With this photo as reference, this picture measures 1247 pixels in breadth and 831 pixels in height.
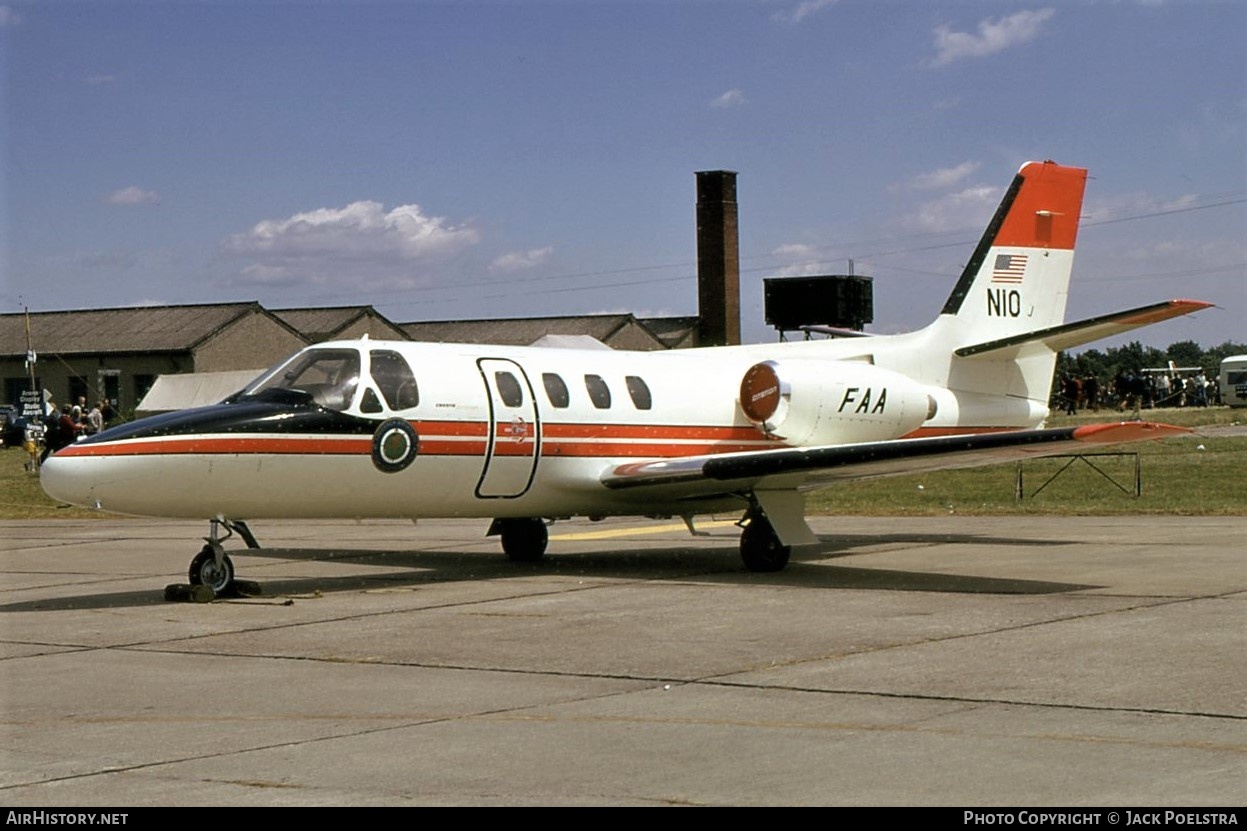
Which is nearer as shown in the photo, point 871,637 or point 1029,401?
point 871,637

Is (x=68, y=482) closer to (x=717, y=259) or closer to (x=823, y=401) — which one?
(x=823, y=401)

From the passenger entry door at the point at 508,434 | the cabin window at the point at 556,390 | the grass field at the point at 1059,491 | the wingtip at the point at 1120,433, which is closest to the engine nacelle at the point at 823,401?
the cabin window at the point at 556,390

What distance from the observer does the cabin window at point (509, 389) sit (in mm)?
16906

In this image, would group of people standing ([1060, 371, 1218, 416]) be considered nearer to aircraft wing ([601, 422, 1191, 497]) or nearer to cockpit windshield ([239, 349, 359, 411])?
aircraft wing ([601, 422, 1191, 497])

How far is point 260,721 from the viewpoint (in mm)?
9000

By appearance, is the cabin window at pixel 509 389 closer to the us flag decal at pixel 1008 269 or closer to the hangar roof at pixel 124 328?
the us flag decal at pixel 1008 269

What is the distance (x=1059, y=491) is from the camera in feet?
96.2

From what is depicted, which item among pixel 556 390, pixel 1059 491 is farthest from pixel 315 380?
pixel 1059 491

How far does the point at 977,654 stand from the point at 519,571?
799cm

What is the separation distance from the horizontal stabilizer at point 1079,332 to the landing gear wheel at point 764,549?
4416 mm

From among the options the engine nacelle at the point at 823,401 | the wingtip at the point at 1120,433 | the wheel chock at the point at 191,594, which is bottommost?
the wheel chock at the point at 191,594

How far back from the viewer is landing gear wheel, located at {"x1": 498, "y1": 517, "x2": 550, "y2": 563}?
62.6 feet
